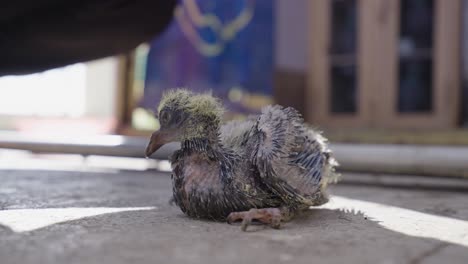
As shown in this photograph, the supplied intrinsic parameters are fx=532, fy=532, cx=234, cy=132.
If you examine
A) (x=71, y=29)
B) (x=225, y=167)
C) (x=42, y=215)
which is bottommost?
(x=42, y=215)

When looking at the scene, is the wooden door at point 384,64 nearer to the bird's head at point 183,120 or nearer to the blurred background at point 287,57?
the blurred background at point 287,57

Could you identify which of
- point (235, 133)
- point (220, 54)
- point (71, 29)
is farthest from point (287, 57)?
point (235, 133)

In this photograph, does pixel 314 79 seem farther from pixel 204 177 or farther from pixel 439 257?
pixel 439 257

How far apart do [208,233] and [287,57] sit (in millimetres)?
2537

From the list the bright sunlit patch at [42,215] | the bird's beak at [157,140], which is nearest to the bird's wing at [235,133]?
the bird's beak at [157,140]

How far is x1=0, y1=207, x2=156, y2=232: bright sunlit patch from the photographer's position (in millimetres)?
973

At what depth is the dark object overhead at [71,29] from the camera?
1.91 m

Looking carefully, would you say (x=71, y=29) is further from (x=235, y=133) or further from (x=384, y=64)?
(x=384, y=64)

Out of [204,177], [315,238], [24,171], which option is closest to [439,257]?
[315,238]

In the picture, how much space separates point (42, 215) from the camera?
109 cm

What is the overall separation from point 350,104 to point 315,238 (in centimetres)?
234

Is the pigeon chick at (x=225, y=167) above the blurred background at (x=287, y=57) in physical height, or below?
below

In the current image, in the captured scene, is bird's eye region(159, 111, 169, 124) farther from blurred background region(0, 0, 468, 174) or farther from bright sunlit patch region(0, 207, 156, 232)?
blurred background region(0, 0, 468, 174)

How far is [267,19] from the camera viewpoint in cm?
343
